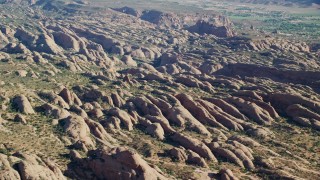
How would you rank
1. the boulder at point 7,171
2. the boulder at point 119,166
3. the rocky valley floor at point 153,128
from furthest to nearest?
the rocky valley floor at point 153,128, the boulder at point 119,166, the boulder at point 7,171

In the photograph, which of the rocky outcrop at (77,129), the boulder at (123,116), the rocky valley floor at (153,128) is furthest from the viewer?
the boulder at (123,116)

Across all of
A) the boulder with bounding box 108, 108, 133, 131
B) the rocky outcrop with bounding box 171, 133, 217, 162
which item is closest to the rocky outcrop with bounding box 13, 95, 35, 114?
the boulder with bounding box 108, 108, 133, 131

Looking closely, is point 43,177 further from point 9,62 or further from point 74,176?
point 9,62

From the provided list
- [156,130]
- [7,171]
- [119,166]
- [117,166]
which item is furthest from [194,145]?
[7,171]

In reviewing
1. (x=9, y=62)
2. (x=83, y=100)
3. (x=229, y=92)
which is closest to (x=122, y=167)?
(x=83, y=100)

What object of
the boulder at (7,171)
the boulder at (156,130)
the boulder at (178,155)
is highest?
the boulder at (7,171)

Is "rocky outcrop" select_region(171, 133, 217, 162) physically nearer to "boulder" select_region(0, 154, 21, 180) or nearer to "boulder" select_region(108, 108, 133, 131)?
"boulder" select_region(108, 108, 133, 131)

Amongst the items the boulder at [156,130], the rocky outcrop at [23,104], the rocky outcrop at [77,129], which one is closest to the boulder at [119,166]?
the rocky outcrop at [77,129]

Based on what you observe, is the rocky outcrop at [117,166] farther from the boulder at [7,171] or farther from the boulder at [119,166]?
the boulder at [7,171]

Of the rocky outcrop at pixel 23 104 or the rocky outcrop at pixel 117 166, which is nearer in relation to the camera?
the rocky outcrop at pixel 117 166

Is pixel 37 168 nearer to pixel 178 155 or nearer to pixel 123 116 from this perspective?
pixel 178 155

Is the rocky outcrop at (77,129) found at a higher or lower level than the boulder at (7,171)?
lower
